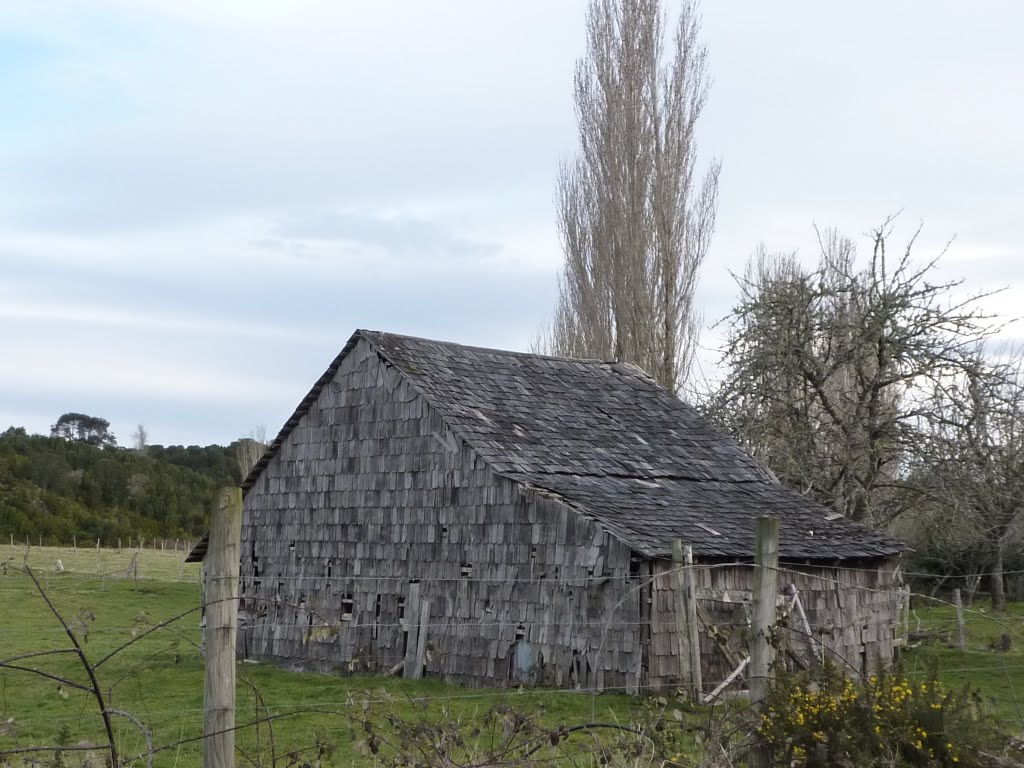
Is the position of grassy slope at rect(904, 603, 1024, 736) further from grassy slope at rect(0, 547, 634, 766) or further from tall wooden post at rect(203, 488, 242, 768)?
tall wooden post at rect(203, 488, 242, 768)

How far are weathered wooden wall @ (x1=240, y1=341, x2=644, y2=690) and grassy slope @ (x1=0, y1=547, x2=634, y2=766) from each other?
833mm

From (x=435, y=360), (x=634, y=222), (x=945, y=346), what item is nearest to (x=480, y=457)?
(x=435, y=360)

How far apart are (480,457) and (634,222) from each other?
17786mm

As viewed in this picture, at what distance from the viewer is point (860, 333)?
925 inches

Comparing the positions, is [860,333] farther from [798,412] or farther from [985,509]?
[985,509]

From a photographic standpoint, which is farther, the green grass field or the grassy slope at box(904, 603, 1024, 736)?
the grassy slope at box(904, 603, 1024, 736)

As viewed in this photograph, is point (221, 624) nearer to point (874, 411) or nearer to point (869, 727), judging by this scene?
point (869, 727)

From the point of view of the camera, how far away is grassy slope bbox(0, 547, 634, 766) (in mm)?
10219

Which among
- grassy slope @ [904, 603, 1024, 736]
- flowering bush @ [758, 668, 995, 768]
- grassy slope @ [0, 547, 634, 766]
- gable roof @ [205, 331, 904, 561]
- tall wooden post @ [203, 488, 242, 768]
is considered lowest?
grassy slope @ [0, 547, 634, 766]

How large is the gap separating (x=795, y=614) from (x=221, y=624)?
11865 mm

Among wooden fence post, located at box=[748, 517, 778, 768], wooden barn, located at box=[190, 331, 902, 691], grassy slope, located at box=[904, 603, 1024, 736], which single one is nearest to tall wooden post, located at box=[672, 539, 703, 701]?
wooden barn, located at box=[190, 331, 902, 691]

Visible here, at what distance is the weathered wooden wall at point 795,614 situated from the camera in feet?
50.4

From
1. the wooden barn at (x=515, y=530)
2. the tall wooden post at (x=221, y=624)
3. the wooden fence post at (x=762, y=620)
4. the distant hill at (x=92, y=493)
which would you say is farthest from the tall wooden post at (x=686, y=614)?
the distant hill at (x=92, y=493)

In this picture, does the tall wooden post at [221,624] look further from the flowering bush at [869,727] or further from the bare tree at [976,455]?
the bare tree at [976,455]
